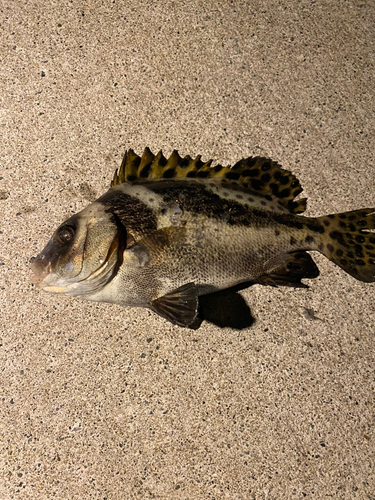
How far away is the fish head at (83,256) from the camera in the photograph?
5.79 ft

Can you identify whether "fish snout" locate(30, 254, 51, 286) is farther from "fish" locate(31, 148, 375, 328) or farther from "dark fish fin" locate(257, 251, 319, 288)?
"dark fish fin" locate(257, 251, 319, 288)

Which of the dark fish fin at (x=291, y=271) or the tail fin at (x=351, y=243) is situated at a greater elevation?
the tail fin at (x=351, y=243)

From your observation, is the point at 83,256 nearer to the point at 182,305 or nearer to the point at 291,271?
the point at 182,305

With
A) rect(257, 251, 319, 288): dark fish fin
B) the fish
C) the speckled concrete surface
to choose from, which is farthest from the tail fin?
the speckled concrete surface

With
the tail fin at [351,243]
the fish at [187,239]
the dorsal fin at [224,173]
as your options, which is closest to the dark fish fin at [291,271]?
the fish at [187,239]

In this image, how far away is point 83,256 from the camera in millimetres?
1766

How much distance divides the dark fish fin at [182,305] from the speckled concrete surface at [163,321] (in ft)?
1.61

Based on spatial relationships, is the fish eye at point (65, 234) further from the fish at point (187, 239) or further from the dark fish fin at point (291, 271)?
the dark fish fin at point (291, 271)

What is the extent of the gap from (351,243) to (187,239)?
0.89 m

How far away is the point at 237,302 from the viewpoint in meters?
2.31

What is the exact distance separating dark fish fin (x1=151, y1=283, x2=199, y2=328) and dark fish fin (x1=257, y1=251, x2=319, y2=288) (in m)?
0.41

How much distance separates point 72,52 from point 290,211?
1718 mm

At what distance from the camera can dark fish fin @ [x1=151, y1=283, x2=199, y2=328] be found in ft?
5.86

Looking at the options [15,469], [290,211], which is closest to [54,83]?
[290,211]
